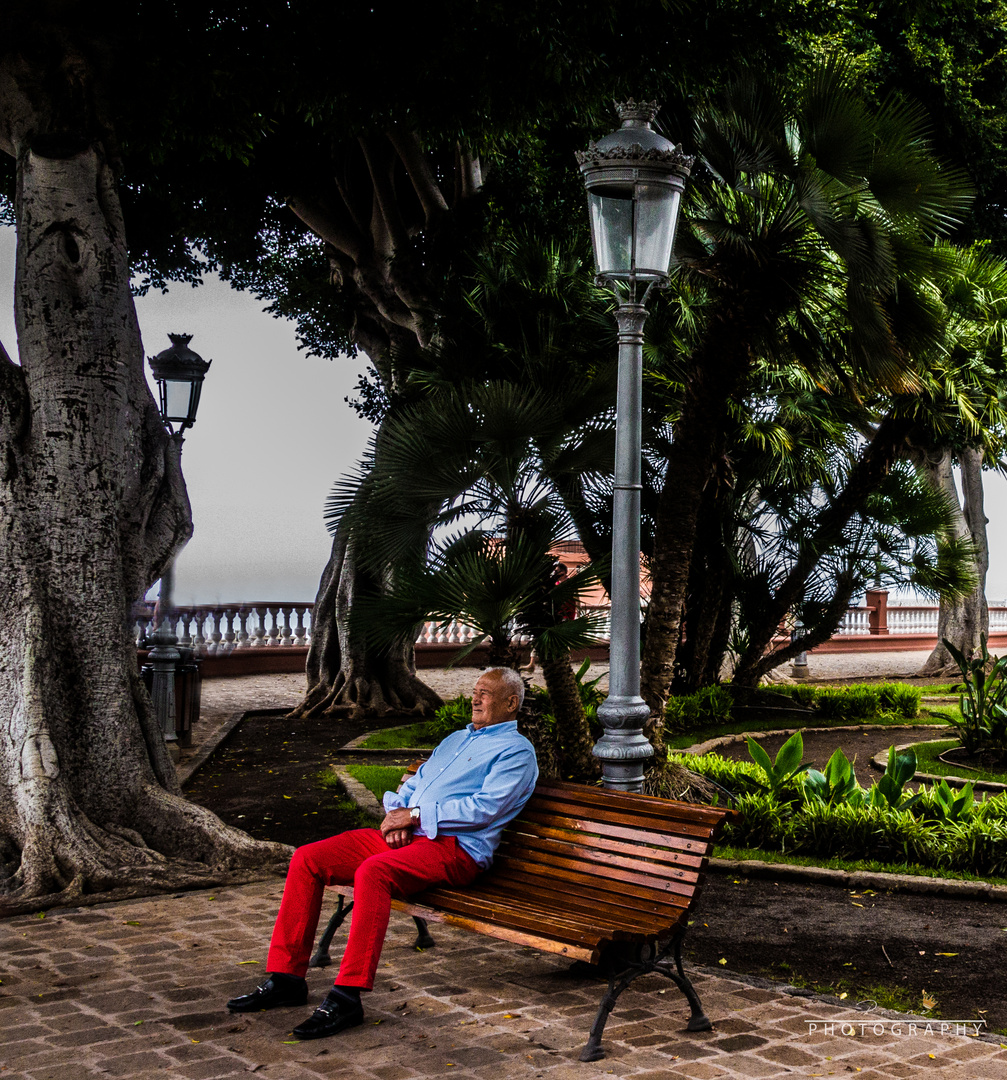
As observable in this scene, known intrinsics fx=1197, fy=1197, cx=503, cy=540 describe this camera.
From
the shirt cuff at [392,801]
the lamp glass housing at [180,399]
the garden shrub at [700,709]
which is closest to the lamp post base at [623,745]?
the shirt cuff at [392,801]

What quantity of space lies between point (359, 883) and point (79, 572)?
12.2 feet

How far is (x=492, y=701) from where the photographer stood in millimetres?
5238

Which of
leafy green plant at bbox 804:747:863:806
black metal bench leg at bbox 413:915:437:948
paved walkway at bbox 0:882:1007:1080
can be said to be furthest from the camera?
leafy green plant at bbox 804:747:863:806

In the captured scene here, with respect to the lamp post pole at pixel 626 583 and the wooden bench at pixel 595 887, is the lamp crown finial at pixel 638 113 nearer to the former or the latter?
the lamp post pole at pixel 626 583

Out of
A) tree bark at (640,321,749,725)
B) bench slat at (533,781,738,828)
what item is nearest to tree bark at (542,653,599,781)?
tree bark at (640,321,749,725)

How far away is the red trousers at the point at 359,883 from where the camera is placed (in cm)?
452

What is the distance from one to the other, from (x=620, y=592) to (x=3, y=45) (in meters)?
5.44

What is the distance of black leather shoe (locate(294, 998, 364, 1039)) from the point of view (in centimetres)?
439

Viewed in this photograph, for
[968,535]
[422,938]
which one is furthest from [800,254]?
[968,535]

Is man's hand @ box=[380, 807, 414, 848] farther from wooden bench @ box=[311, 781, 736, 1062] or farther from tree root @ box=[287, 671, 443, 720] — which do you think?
tree root @ box=[287, 671, 443, 720]

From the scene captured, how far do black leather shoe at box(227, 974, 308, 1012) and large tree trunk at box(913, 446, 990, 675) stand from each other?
2010cm

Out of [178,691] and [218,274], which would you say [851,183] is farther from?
[218,274]

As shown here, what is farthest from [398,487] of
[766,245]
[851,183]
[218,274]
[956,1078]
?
[218,274]

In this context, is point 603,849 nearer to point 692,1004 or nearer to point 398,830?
point 692,1004
